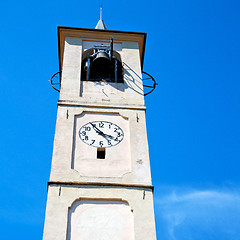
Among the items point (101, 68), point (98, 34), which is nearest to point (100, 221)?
point (101, 68)

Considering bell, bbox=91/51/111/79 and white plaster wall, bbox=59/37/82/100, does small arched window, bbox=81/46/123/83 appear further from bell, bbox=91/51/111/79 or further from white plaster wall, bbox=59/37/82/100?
white plaster wall, bbox=59/37/82/100

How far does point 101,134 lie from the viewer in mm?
18141

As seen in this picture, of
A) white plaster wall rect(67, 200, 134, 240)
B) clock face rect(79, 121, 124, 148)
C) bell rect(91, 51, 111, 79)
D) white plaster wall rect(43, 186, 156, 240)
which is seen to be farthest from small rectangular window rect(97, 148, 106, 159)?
bell rect(91, 51, 111, 79)

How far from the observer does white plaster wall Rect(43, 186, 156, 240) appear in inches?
594

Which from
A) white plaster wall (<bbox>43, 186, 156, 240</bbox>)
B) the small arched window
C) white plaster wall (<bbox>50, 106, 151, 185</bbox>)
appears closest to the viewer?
white plaster wall (<bbox>43, 186, 156, 240</bbox>)

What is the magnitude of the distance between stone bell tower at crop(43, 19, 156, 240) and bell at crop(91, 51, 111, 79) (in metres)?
0.04

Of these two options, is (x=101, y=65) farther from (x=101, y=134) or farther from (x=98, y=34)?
(x=101, y=134)

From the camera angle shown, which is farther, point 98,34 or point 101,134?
point 98,34

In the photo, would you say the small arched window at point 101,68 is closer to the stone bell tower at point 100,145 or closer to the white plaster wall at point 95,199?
the stone bell tower at point 100,145

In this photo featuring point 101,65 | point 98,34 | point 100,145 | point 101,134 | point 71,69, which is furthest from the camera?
point 98,34

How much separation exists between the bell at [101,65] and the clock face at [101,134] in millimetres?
3045

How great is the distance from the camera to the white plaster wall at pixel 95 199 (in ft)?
49.5

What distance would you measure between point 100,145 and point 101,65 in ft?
15.0

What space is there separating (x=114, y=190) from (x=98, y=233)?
1543 mm
